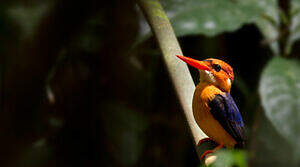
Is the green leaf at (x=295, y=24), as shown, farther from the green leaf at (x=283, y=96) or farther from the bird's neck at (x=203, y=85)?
the bird's neck at (x=203, y=85)

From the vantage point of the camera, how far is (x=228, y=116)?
0.99m

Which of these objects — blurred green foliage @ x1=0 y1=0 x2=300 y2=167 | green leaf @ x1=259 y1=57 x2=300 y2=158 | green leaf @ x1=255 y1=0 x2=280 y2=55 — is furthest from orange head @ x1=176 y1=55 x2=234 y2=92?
green leaf @ x1=255 y1=0 x2=280 y2=55

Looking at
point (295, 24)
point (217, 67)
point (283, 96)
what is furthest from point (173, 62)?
point (295, 24)

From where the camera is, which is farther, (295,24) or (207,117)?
(295,24)

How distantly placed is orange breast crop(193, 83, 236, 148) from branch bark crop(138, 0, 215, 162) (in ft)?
0.05

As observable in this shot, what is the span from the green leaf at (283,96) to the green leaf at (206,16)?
0.25 m

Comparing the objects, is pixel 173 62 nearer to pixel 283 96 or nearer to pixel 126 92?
pixel 283 96

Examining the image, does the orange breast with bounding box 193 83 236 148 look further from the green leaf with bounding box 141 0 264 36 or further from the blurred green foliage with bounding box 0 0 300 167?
the blurred green foliage with bounding box 0 0 300 167

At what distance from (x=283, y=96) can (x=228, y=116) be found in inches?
20.5

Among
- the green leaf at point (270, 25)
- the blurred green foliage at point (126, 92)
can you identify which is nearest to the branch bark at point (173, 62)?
the blurred green foliage at point (126, 92)

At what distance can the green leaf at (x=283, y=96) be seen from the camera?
121cm

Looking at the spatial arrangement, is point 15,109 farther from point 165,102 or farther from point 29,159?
point 165,102

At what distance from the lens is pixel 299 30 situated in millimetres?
1858

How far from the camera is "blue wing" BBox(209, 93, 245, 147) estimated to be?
98cm
